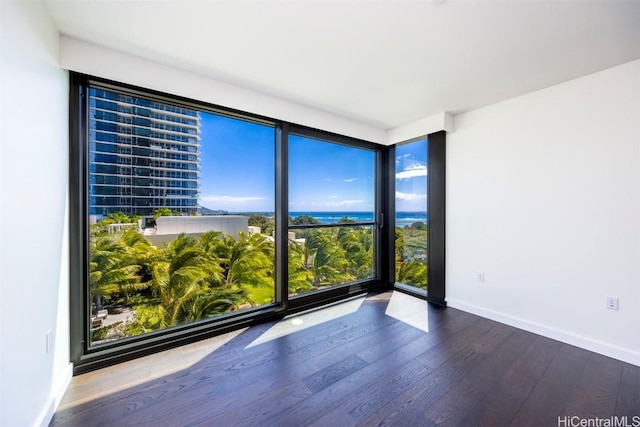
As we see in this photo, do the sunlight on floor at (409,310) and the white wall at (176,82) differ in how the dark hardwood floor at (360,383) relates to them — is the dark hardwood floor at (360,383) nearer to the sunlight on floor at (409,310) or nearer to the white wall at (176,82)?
the sunlight on floor at (409,310)

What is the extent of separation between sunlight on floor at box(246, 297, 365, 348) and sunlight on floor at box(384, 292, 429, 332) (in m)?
0.43

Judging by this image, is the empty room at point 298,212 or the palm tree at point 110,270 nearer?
the empty room at point 298,212

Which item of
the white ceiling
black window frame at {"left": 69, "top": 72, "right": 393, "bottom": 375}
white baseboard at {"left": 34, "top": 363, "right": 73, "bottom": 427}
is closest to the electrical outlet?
white baseboard at {"left": 34, "top": 363, "right": 73, "bottom": 427}

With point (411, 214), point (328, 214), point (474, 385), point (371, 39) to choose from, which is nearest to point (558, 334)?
point (474, 385)

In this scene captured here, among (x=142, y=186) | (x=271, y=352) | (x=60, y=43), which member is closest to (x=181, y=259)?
(x=142, y=186)

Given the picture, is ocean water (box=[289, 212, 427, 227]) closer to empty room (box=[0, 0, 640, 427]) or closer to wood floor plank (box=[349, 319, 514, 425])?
empty room (box=[0, 0, 640, 427])

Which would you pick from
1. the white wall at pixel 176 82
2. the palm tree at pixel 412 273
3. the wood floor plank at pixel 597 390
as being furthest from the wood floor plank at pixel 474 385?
the white wall at pixel 176 82

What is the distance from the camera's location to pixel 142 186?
2.12 metres

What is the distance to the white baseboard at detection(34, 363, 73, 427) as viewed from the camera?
1.37m

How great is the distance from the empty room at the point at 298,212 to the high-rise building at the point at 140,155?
0.05 ft

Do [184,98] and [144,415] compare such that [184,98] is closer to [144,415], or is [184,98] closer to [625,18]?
[144,415]

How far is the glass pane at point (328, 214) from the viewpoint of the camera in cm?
308

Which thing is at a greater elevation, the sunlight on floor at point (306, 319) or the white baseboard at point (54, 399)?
the white baseboard at point (54, 399)

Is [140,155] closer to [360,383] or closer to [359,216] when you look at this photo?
[360,383]
